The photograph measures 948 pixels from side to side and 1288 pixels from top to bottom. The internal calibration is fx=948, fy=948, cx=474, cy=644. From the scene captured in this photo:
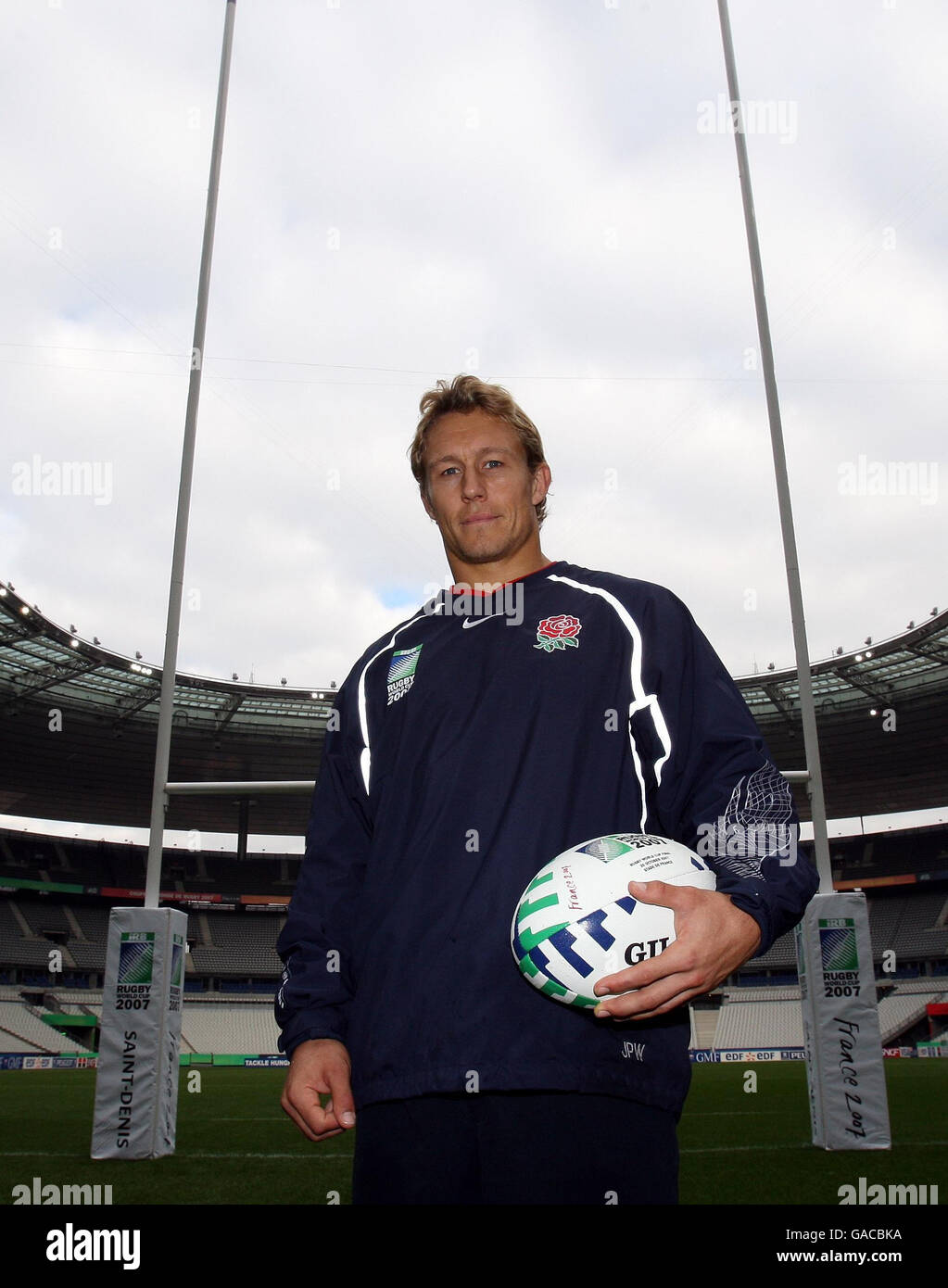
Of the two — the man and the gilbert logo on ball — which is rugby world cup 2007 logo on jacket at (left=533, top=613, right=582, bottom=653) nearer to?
the man

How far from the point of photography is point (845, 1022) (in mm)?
6375

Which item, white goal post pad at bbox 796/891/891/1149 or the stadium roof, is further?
the stadium roof

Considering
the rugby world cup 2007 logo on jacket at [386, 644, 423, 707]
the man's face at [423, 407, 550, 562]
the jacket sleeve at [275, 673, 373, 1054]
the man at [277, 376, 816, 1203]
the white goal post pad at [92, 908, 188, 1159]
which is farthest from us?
the white goal post pad at [92, 908, 188, 1159]

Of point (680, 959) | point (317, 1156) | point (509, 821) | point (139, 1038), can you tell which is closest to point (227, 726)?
point (317, 1156)

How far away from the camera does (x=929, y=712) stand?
30.4 meters

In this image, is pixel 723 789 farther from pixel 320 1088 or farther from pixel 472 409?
pixel 472 409

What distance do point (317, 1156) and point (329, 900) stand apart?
7408mm

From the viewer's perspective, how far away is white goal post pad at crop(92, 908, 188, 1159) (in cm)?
656

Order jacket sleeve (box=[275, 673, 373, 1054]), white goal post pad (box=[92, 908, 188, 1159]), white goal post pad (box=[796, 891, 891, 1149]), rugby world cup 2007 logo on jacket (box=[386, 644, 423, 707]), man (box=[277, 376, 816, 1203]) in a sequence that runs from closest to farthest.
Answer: man (box=[277, 376, 816, 1203]) → jacket sleeve (box=[275, 673, 373, 1054]) → rugby world cup 2007 logo on jacket (box=[386, 644, 423, 707]) → white goal post pad (box=[796, 891, 891, 1149]) → white goal post pad (box=[92, 908, 188, 1159])

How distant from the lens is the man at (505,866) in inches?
61.4

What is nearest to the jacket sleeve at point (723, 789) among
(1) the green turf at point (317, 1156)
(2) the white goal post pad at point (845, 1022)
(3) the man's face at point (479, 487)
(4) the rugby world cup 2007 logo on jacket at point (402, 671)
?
(3) the man's face at point (479, 487)

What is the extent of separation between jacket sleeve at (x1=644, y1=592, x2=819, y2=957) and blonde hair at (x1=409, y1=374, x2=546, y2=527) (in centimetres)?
63

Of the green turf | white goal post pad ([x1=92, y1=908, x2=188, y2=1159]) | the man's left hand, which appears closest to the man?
the man's left hand
